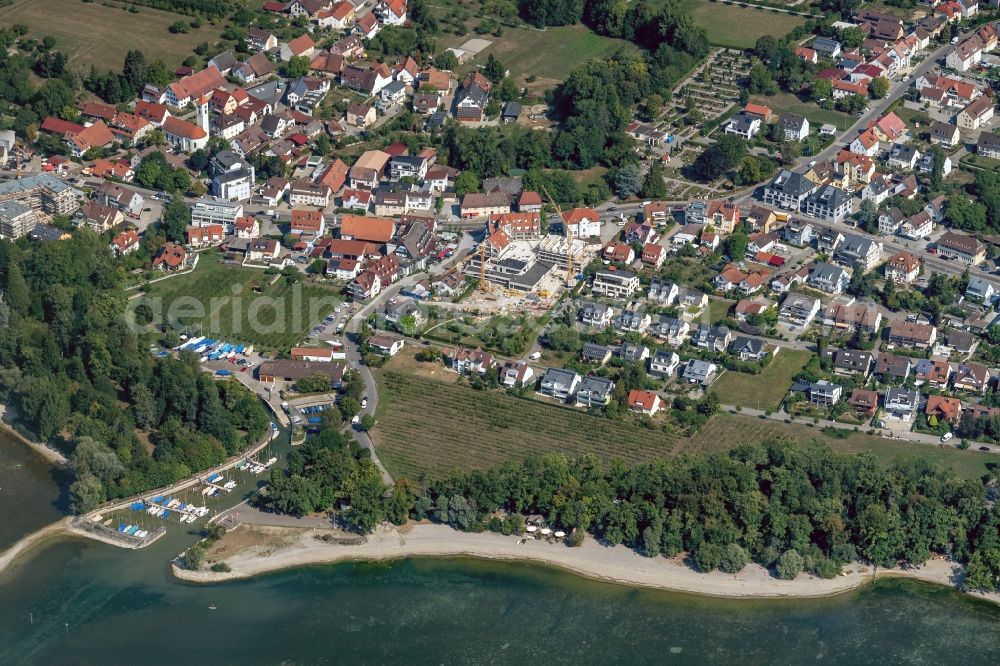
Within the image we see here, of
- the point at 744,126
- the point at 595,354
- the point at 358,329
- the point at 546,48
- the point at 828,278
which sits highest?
the point at 546,48

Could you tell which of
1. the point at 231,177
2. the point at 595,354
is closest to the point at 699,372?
the point at 595,354

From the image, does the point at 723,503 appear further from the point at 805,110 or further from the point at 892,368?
the point at 805,110

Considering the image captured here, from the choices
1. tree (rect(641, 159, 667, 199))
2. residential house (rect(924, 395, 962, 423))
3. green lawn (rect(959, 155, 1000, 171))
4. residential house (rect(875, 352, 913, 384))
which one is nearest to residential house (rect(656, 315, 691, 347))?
residential house (rect(875, 352, 913, 384))

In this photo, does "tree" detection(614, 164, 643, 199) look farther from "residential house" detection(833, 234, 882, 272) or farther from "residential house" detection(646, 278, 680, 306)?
"residential house" detection(833, 234, 882, 272)

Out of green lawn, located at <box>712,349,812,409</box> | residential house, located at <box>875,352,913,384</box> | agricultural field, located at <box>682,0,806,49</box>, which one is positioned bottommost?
green lawn, located at <box>712,349,812,409</box>

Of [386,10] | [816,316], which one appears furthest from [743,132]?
[386,10]

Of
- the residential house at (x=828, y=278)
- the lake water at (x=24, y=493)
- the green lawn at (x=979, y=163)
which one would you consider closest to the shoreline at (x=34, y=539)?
the lake water at (x=24, y=493)

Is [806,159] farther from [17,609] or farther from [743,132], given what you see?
[17,609]
